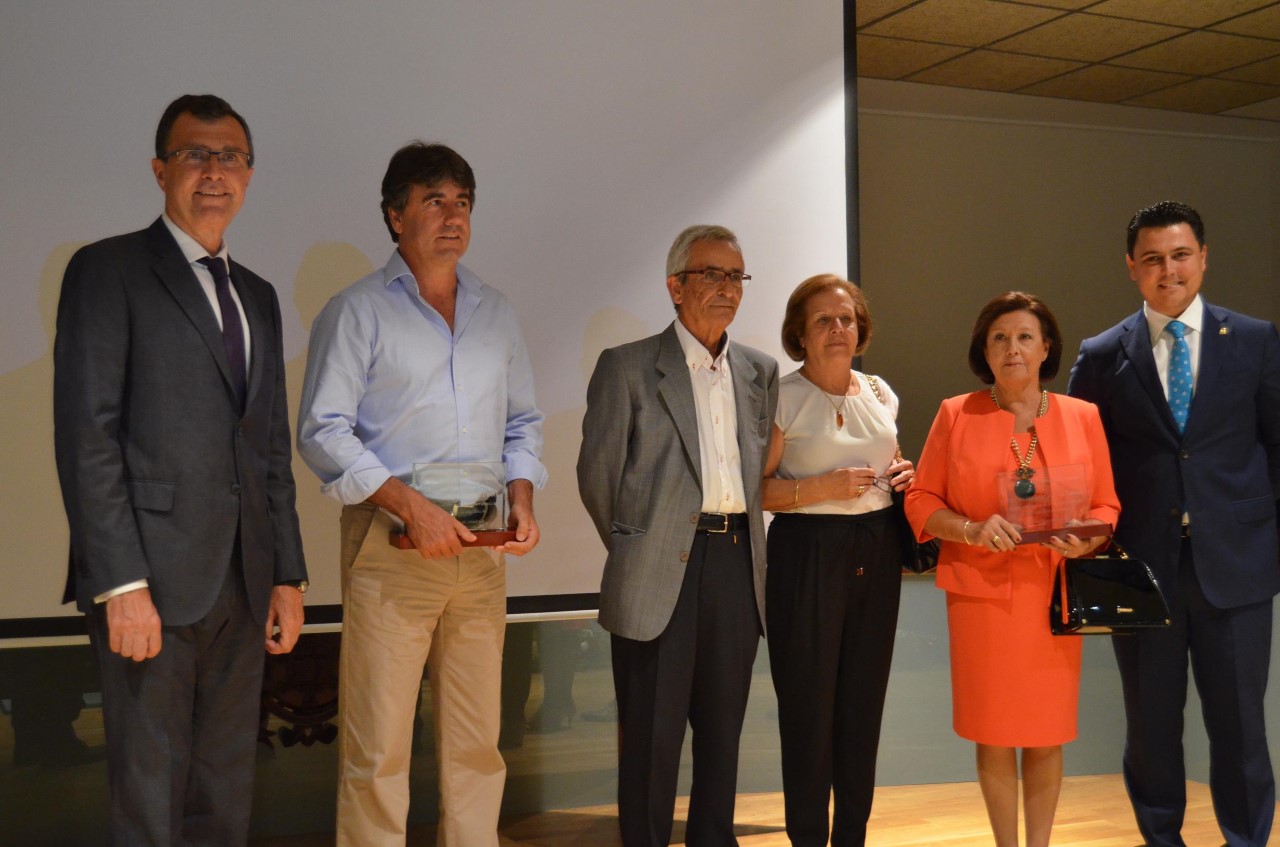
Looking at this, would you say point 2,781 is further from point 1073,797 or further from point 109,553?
point 1073,797

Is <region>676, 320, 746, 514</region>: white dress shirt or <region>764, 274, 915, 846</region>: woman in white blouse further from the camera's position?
<region>764, 274, 915, 846</region>: woman in white blouse

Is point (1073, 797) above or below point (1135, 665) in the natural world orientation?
below

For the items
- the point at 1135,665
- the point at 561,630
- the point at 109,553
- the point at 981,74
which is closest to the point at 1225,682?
the point at 1135,665

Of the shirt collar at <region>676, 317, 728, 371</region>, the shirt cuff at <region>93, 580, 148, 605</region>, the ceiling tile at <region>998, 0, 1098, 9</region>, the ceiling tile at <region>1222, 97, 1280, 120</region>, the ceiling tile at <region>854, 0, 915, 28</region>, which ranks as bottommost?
the shirt cuff at <region>93, 580, 148, 605</region>

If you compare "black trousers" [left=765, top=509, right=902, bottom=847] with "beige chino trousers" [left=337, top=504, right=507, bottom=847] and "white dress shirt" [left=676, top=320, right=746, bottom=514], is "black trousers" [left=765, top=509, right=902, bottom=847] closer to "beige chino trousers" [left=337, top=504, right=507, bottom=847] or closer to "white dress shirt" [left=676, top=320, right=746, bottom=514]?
"white dress shirt" [left=676, top=320, right=746, bottom=514]

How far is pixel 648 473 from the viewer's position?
2.94m

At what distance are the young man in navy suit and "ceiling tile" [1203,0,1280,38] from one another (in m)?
3.31

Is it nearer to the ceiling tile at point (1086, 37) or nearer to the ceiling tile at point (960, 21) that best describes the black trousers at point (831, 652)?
the ceiling tile at point (960, 21)

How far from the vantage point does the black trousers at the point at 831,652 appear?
307cm

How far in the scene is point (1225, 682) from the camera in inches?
130

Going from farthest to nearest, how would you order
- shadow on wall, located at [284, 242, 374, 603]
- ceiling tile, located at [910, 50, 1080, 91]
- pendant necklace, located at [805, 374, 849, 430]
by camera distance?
ceiling tile, located at [910, 50, 1080, 91], shadow on wall, located at [284, 242, 374, 603], pendant necklace, located at [805, 374, 849, 430]

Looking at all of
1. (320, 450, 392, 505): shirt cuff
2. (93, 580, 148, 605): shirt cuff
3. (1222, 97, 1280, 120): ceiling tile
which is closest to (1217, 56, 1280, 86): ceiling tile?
(1222, 97, 1280, 120): ceiling tile

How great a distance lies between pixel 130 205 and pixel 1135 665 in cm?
332

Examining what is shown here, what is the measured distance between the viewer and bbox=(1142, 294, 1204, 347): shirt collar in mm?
3359
